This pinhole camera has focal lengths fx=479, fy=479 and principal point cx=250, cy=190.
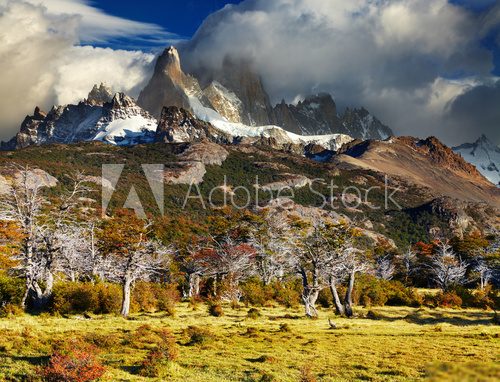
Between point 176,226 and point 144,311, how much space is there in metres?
71.9

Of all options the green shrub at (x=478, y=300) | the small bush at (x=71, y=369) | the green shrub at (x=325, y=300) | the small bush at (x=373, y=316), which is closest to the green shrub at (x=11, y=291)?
the small bush at (x=71, y=369)

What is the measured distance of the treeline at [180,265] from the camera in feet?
143

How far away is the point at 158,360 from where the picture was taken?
75.5ft

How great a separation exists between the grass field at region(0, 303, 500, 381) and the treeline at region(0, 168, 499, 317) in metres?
4.73

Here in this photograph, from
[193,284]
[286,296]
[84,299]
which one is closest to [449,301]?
[286,296]

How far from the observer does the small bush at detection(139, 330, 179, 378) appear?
21844mm

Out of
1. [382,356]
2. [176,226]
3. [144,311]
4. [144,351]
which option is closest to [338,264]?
[144,311]

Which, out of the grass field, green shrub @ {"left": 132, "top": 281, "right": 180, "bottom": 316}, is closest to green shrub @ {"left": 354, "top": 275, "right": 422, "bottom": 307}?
the grass field

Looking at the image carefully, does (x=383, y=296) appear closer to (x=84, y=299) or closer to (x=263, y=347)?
(x=263, y=347)

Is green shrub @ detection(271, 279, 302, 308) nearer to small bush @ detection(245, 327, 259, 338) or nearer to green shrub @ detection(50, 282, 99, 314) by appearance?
small bush @ detection(245, 327, 259, 338)

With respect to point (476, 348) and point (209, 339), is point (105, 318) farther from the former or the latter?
point (476, 348)

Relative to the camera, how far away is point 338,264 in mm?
52469

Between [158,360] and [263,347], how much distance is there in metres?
8.57

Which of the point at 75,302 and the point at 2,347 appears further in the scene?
the point at 75,302
